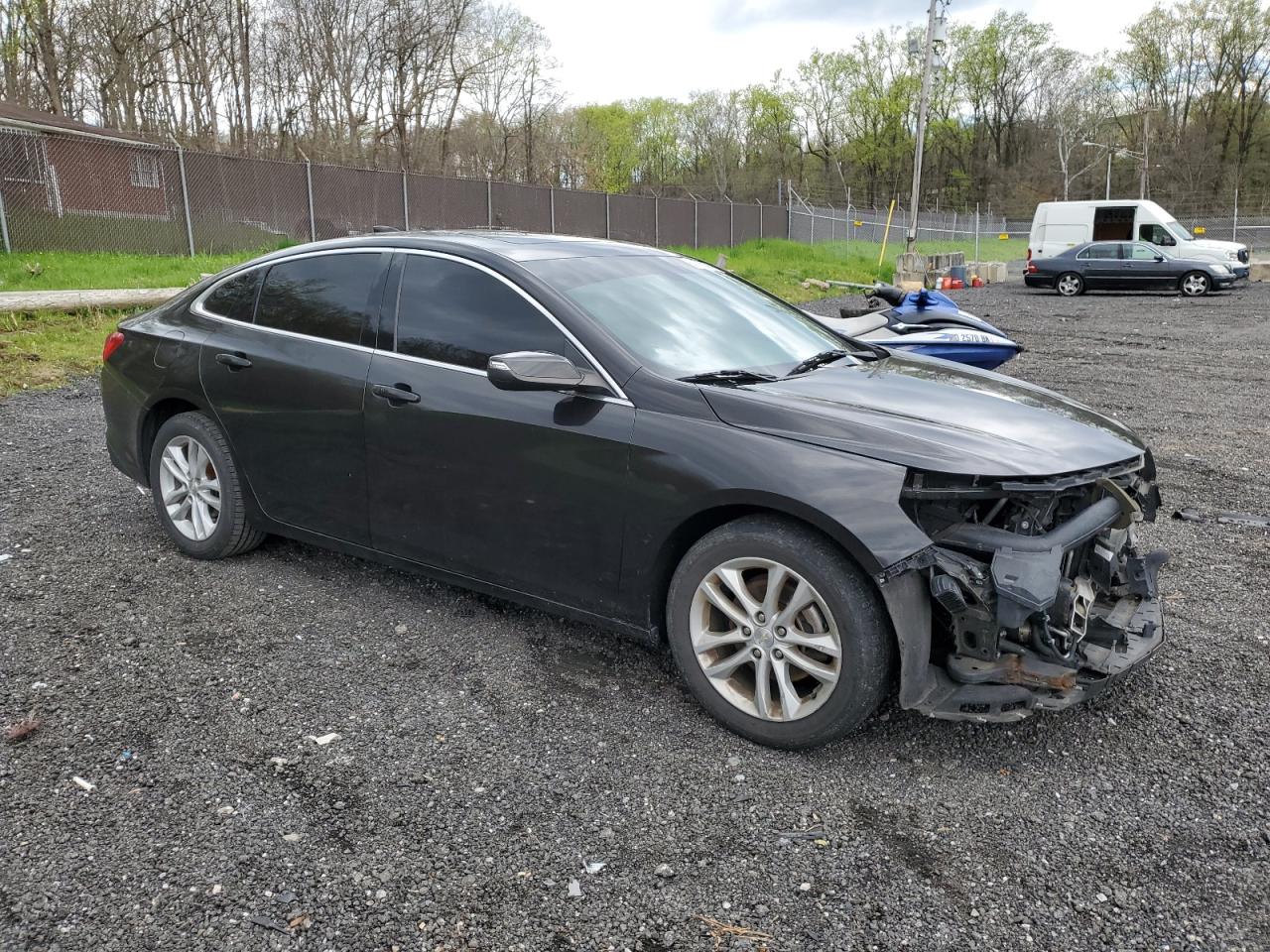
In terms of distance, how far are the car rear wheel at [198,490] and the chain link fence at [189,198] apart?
11.4 meters

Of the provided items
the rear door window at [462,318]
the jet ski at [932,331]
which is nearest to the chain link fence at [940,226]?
the jet ski at [932,331]

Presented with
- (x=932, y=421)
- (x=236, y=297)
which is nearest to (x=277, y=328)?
(x=236, y=297)

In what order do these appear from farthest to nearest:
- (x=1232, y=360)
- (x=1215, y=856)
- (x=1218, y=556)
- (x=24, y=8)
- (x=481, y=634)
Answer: (x=24, y=8) → (x=1232, y=360) → (x=1218, y=556) → (x=481, y=634) → (x=1215, y=856)

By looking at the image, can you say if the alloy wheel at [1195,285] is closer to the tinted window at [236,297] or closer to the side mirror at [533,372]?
the tinted window at [236,297]

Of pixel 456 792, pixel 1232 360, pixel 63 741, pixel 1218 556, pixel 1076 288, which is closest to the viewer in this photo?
pixel 456 792

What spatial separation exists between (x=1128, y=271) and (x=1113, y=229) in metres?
4.53

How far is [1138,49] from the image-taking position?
229ft

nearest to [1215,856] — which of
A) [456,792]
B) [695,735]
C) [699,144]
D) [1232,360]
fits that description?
[695,735]

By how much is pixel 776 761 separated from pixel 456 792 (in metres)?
1.01

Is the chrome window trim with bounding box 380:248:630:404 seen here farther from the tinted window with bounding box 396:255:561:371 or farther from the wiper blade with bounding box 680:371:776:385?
the wiper blade with bounding box 680:371:776:385

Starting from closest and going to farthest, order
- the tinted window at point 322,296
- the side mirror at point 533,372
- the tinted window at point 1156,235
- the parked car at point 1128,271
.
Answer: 1. the side mirror at point 533,372
2. the tinted window at point 322,296
3. the parked car at point 1128,271
4. the tinted window at point 1156,235

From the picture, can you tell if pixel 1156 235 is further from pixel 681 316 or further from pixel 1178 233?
pixel 681 316

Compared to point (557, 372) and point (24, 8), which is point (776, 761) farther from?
point (24, 8)

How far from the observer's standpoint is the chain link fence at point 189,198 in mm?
17047
